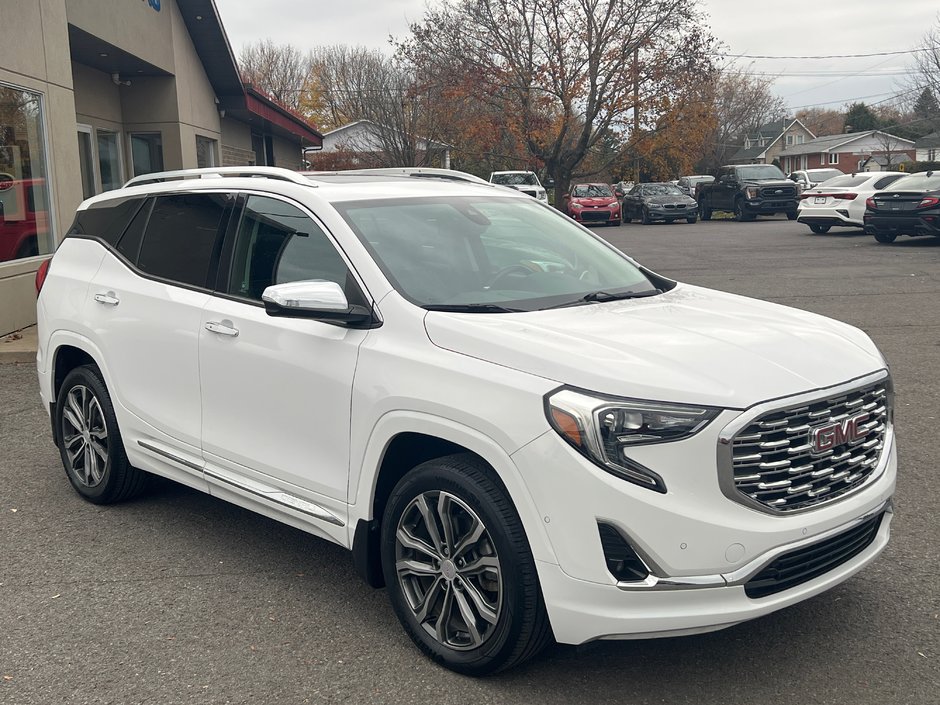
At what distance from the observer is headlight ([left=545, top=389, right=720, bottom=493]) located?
9.97ft

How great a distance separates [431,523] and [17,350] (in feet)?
24.1

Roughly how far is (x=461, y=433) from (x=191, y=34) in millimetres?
17344

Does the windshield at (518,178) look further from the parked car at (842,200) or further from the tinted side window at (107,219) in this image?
the tinted side window at (107,219)

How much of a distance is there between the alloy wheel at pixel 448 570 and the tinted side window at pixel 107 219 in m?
2.69

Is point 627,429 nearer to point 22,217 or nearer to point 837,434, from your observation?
point 837,434

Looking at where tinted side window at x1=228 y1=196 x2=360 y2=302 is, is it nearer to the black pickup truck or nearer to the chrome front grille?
the chrome front grille

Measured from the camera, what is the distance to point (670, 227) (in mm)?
33531

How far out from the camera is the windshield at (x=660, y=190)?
117ft

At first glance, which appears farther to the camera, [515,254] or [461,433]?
[515,254]

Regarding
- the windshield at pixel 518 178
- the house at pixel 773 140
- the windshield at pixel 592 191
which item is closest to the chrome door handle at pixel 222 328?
the windshield at pixel 592 191

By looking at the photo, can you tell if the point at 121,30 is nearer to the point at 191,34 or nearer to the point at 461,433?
the point at 191,34

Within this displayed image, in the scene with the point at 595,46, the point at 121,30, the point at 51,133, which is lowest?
the point at 51,133

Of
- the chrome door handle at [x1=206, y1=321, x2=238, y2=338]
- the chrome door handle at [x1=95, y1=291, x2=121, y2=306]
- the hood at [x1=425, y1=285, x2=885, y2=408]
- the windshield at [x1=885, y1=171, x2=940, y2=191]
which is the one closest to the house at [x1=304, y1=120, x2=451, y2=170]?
the windshield at [x1=885, y1=171, x2=940, y2=191]

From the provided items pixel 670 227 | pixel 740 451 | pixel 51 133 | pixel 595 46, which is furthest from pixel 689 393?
pixel 595 46
